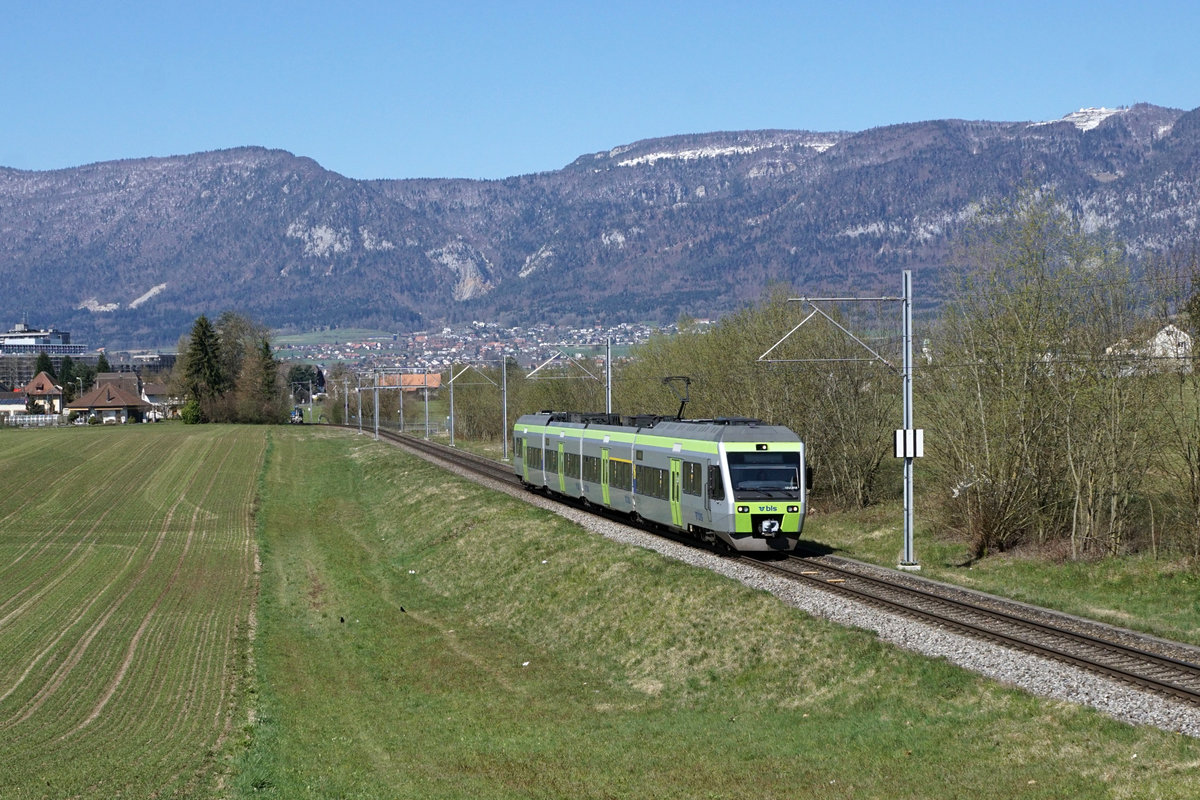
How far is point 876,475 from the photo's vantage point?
48156mm

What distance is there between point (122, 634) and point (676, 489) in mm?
14516

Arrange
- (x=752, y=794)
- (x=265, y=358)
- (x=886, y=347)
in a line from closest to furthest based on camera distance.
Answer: (x=752, y=794)
(x=886, y=347)
(x=265, y=358)

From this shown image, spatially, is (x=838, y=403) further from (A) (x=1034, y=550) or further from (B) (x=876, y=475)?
(A) (x=1034, y=550)

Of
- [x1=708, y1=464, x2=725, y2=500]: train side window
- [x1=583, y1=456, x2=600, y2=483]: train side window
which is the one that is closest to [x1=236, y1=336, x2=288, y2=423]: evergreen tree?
[x1=583, y1=456, x2=600, y2=483]: train side window

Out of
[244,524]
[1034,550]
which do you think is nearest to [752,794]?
[1034,550]

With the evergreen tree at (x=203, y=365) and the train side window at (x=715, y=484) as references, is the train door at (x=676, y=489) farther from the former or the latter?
the evergreen tree at (x=203, y=365)

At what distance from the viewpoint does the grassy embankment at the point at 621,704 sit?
1612cm

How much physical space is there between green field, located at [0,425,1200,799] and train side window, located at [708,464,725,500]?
8.42 ft

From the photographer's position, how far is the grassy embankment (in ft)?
52.9

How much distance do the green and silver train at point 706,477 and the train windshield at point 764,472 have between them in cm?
2

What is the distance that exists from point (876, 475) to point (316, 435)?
262 feet

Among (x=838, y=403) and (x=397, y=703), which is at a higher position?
(x=838, y=403)

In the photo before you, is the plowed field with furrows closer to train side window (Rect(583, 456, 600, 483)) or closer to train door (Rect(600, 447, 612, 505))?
train door (Rect(600, 447, 612, 505))

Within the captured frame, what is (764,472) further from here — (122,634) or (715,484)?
(122,634)
